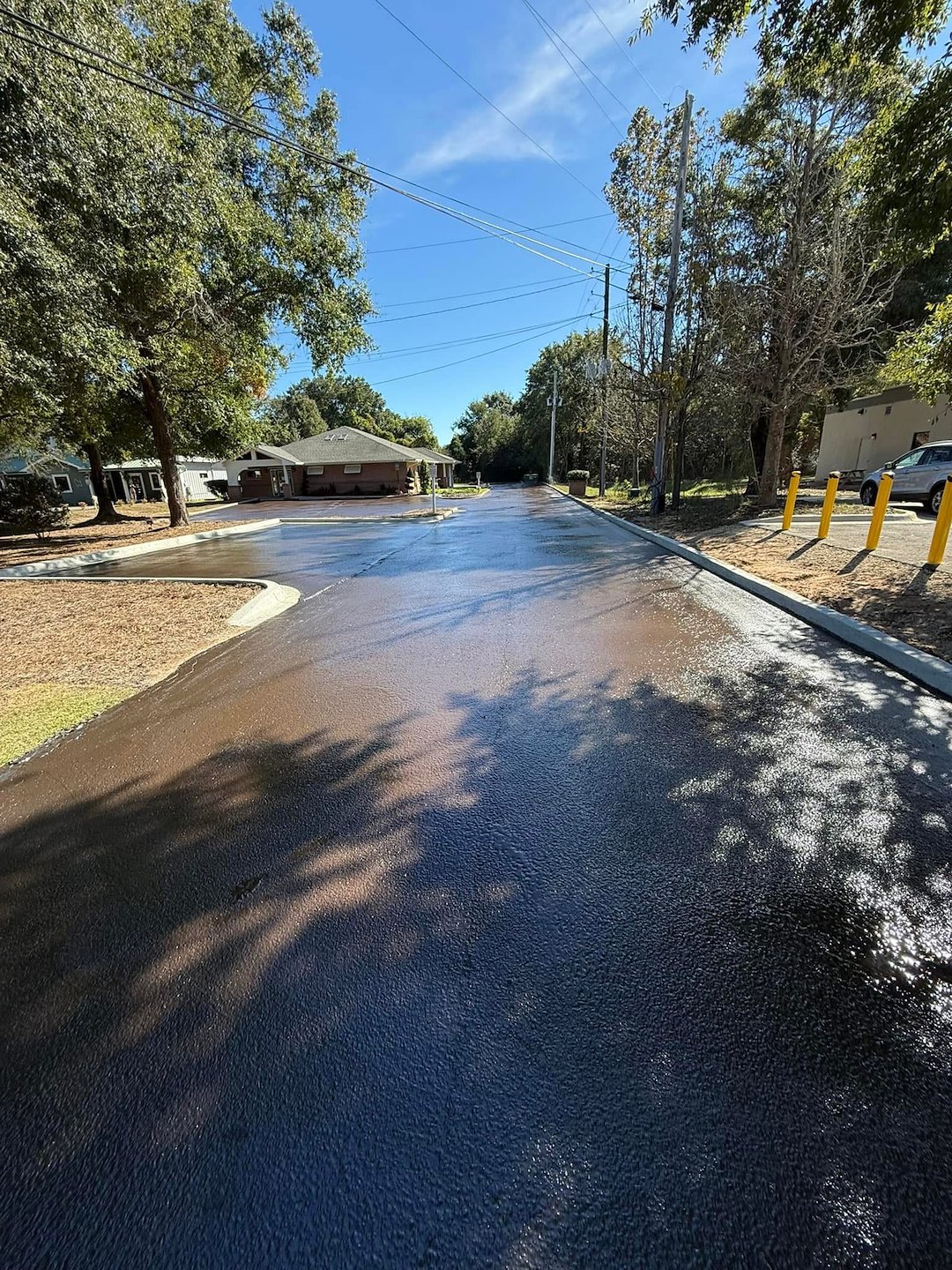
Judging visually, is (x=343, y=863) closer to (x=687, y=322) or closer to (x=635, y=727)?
(x=635, y=727)

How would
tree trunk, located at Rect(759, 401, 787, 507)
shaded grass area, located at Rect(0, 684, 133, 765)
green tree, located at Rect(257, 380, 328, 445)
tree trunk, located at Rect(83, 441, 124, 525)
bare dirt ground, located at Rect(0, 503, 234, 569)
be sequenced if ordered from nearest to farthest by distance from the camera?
shaded grass area, located at Rect(0, 684, 133, 765) < bare dirt ground, located at Rect(0, 503, 234, 569) < tree trunk, located at Rect(759, 401, 787, 507) < tree trunk, located at Rect(83, 441, 124, 525) < green tree, located at Rect(257, 380, 328, 445)

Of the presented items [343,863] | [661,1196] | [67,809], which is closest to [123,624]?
[67,809]

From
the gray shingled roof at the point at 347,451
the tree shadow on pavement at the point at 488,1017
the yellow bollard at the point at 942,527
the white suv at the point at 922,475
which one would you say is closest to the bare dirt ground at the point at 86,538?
the tree shadow on pavement at the point at 488,1017

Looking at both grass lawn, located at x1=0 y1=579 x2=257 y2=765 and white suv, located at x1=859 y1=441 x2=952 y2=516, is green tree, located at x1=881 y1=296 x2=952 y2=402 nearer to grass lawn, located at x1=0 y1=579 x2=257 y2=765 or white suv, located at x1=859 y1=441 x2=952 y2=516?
white suv, located at x1=859 y1=441 x2=952 y2=516

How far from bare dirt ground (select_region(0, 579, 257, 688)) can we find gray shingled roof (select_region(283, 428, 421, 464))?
33284mm

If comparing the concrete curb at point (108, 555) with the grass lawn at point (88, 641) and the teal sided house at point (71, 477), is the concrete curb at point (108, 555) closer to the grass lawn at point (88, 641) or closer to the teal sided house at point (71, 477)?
the grass lawn at point (88, 641)

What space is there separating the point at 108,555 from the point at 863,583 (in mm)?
14237

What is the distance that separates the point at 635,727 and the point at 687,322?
16.8m

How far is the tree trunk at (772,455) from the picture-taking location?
14633 mm

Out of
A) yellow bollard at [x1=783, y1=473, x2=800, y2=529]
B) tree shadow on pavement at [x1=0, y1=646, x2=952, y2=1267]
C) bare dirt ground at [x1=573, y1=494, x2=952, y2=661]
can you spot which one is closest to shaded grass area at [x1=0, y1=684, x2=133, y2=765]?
tree shadow on pavement at [x1=0, y1=646, x2=952, y2=1267]

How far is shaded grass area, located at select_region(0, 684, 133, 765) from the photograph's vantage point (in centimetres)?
379

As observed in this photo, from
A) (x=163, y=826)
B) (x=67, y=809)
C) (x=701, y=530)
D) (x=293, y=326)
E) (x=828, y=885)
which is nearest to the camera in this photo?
(x=828, y=885)

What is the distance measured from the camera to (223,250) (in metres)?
12.8

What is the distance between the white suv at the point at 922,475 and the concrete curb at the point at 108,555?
17.2 metres
